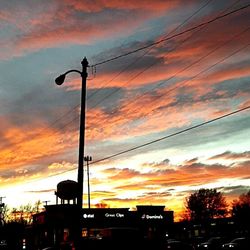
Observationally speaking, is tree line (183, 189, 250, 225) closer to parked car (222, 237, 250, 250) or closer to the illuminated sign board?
the illuminated sign board

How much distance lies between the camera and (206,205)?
13025cm

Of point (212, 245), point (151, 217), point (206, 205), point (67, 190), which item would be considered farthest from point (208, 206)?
point (67, 190)

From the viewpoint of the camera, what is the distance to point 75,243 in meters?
23.0

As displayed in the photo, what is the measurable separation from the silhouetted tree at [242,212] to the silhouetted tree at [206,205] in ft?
11.8

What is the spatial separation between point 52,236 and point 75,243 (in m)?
59.7

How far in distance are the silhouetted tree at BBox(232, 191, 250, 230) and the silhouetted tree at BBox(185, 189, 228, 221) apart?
361cm

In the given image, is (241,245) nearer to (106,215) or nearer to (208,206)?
(106,215)

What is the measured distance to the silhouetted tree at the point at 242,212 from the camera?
11211cm

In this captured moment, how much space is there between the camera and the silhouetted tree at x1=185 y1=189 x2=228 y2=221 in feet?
424

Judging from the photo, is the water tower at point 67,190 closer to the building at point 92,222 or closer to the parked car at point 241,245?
the parked car at point 241,245

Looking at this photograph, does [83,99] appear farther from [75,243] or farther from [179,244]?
[179,244]

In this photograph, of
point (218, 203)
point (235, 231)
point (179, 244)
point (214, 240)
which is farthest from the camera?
point (218, 203)

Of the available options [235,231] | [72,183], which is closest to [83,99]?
[72,183]

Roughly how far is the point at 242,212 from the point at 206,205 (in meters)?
14.0
